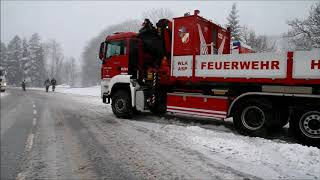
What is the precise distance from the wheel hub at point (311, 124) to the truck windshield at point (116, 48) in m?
7.09

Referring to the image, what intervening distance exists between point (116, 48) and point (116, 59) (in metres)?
0.44

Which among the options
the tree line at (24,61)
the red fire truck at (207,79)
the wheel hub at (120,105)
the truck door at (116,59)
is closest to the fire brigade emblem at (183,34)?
the red fire truck at (207,79)

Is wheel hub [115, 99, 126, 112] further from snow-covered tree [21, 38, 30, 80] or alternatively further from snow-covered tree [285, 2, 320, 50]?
snow-covered tree [21, 38, 30, 80]

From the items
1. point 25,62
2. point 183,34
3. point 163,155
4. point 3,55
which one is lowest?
point 163,155

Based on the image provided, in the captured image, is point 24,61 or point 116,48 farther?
point 24,61

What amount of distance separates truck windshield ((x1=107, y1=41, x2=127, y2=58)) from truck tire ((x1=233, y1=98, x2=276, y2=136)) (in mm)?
5351

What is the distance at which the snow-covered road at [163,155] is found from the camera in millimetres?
5711

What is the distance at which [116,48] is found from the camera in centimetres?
1291

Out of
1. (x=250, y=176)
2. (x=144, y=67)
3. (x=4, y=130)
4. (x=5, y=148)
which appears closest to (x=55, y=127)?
(x=4, y=130)

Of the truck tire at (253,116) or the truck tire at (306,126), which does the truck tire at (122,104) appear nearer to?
the truck tire at (253,116)

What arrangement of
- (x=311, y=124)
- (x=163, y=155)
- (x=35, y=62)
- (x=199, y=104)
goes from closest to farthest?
(x=163, y=155) → (x=311, y=124) → (x=199, y=104) → (x=35, y=62)

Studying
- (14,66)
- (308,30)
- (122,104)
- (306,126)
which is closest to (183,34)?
(122,104)

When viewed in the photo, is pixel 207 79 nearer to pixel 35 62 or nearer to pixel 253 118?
pixel 253 118

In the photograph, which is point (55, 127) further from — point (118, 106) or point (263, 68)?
point (263, 68)
